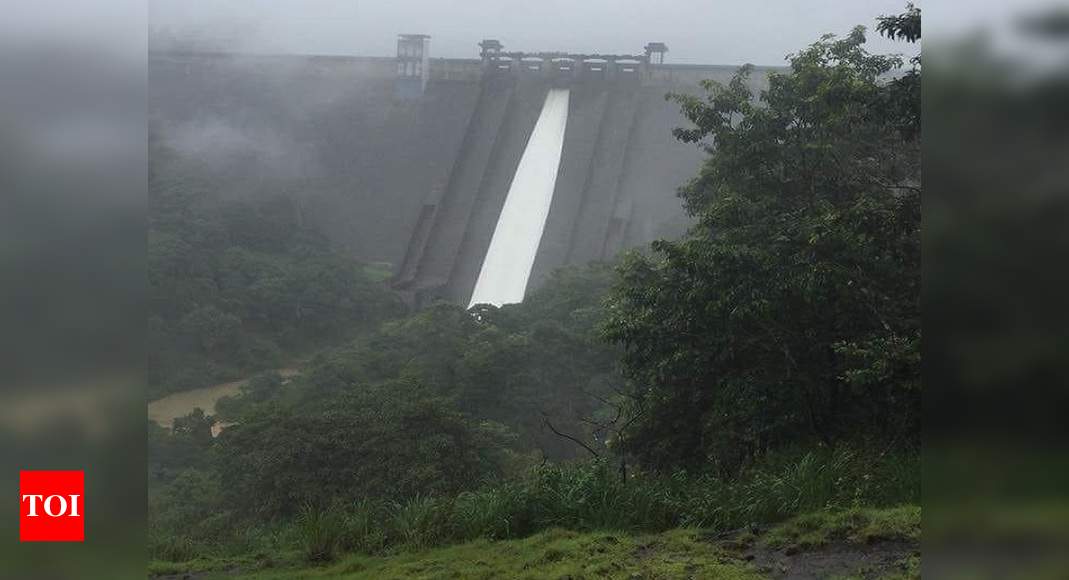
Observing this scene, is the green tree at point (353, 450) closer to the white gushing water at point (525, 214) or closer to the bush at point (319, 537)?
the bush at point (319, 537)

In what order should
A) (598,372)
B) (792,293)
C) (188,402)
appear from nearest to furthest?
(792,293), (188,402), (598,372)

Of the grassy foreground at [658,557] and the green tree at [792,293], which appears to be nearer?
the grassy foreground at [658,557]

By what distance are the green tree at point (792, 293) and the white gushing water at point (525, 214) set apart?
2.50 meters

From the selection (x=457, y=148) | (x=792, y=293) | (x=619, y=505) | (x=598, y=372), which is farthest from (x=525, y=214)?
(x=619, y=505)

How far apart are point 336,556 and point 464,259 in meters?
4.54

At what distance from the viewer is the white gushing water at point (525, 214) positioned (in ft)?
27.5

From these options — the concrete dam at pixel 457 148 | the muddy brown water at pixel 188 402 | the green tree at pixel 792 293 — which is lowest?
the muddy brown water at pixel 188 402

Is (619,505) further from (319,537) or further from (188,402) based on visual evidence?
(188,402)

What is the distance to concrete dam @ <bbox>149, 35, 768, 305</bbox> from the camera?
24.7 ft

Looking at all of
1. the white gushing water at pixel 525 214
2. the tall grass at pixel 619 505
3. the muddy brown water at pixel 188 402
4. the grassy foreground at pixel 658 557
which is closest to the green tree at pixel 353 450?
the muddy brown water at pixel 188 402

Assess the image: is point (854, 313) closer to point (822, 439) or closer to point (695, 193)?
point (822, 439)

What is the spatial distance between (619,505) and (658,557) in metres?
0.50

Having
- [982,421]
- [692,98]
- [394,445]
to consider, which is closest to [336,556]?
[394,445]

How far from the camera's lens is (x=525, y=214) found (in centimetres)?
875
